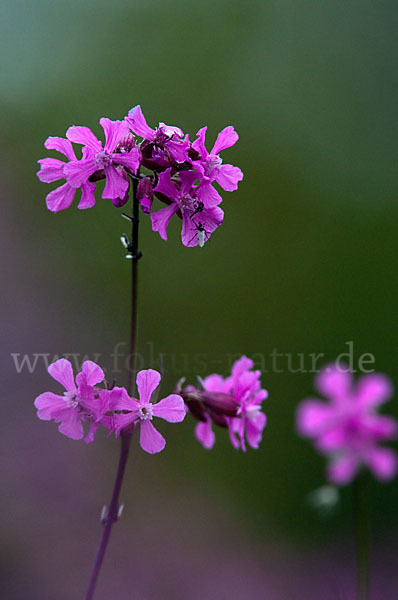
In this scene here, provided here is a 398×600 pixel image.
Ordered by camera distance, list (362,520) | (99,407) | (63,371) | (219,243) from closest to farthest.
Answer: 1. (362,520)
2. (99,407)
3. (63,371)
4. (219,243)

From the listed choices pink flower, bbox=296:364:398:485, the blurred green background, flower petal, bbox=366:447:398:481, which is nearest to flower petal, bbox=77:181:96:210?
pink flower, bbox=296:364:398:485

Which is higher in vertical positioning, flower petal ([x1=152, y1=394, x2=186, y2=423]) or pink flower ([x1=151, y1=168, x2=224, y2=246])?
pink flower ([x1=151, y1=168, x2=224, y2=246])

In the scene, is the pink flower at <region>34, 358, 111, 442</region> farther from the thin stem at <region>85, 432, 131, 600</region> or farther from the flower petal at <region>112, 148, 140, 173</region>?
the flower petal at <region>112, 148, 140, 173</region>

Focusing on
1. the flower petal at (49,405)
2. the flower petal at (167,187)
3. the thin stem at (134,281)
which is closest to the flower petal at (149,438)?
the thin stem at (134,281)

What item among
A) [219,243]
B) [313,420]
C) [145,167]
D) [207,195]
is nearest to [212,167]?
[207,195]

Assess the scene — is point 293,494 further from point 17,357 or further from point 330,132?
point 330,132

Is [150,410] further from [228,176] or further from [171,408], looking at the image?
[228,176]
